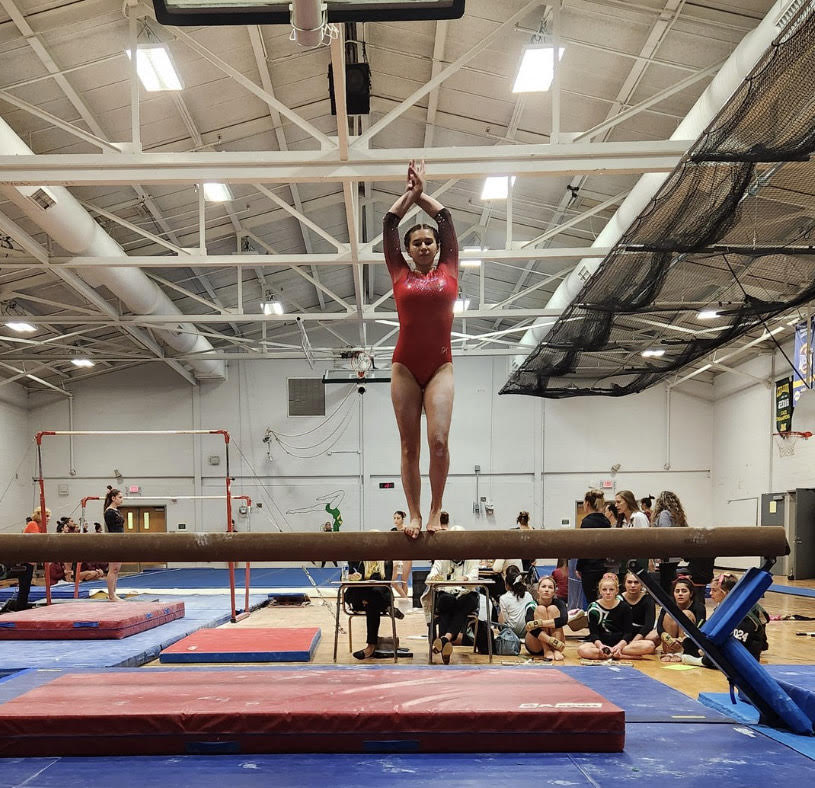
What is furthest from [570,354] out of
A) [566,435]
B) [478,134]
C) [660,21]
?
[566,435]

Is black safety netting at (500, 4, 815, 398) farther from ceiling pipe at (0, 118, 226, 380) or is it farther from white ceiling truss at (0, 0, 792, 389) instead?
ceiling pipe at (0, 118, 226, 380)

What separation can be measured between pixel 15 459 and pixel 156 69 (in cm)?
1744

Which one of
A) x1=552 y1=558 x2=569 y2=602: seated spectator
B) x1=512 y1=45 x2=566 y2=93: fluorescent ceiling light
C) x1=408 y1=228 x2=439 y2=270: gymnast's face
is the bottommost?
x1=552 y1=558 x2=569 y2=602: seated spectator

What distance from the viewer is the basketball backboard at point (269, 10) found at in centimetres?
405

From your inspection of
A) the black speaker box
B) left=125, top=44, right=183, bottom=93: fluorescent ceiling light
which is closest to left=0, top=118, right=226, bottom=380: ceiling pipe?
left=125, top=44, right=183, bottom=93: fluorescent ceiling light

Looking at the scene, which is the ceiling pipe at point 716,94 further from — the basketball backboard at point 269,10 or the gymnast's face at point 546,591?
the gymnast's face at point 546,591

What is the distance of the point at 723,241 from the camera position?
766cm

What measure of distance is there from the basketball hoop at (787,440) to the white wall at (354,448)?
3.99 metres

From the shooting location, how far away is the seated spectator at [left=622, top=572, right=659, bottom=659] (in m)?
7.24

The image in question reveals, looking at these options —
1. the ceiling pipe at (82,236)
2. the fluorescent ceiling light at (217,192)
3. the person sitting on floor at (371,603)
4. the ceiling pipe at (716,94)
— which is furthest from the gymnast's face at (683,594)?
the fluorescent ceiling light at (217,192)

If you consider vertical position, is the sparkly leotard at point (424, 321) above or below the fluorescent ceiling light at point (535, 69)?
below

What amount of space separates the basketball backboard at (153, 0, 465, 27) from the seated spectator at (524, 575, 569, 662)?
5.77m

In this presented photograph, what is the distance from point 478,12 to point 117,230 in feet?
27.1

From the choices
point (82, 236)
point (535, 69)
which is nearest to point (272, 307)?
point (82, 236)
